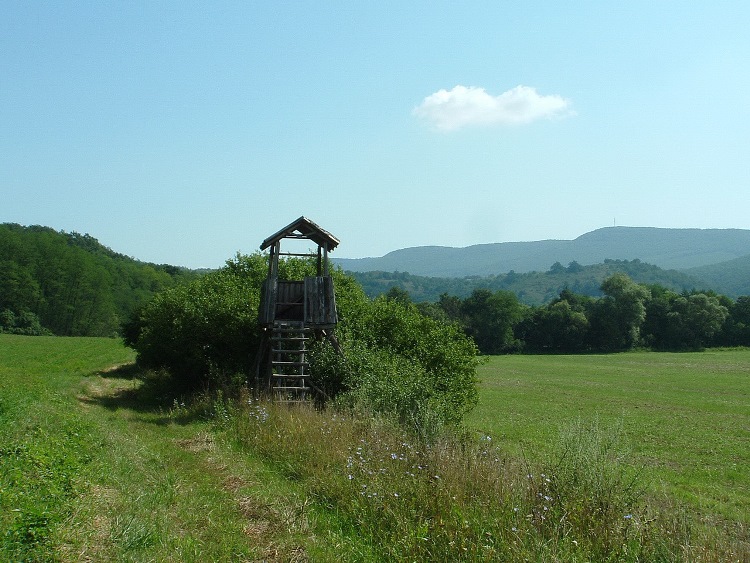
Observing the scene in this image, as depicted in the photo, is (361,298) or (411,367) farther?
(361,298)

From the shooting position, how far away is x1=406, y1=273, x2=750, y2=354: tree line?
301 feet

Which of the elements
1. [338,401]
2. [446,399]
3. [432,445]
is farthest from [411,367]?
[432,445]

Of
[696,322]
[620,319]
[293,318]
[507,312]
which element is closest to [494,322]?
[507,312]

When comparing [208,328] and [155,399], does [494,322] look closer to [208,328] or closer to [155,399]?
[155,399]

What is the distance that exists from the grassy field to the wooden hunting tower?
612cm

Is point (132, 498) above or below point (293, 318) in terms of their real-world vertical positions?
below

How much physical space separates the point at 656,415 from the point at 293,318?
18012mm

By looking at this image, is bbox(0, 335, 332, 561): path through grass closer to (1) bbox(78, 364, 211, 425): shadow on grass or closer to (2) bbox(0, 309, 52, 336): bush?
(1) bbox(78, 364, 211, 425): shadow on grass

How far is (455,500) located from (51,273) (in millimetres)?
101754

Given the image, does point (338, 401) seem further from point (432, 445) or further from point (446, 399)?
point (432, 445)

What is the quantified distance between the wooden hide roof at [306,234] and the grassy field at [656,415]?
7.97 metres

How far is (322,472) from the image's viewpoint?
9383 mm

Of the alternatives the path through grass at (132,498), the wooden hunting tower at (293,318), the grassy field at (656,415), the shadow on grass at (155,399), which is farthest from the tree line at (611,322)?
the path through grass at (132,498)

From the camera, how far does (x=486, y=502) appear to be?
736 centimetres
